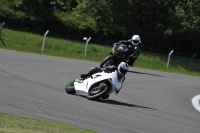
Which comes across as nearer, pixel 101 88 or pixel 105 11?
pixel 101 88

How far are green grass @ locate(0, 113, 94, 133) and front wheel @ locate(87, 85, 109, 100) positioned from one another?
4208 millimetres

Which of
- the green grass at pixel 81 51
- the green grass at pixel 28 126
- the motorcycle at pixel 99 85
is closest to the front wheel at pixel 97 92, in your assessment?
the motorcycle at pixel 99 85

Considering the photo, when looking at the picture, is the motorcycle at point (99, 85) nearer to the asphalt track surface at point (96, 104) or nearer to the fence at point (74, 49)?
the asphalt track surface at point (96, 104)

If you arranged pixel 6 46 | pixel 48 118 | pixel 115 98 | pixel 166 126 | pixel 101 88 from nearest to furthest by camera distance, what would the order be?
pixel 48 118 → pixel 166 126 → pixel 101 88 → pixel 115 98 → pixel 6 46

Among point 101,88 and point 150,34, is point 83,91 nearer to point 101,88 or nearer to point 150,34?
point 101,88

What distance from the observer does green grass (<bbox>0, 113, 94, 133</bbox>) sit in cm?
853

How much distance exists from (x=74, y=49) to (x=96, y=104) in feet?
71.6

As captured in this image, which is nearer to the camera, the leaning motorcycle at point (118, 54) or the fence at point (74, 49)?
the leaning motorcycle at point (118, 54)

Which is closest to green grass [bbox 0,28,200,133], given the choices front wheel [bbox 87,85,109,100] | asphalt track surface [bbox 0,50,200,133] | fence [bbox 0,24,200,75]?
fence [bbox 0,24,200,75]

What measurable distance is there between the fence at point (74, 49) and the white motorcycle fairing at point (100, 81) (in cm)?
1807

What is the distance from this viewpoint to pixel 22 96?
1256 cm

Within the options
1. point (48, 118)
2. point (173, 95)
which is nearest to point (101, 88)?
point (48, 118)

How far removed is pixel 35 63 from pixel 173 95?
6005 mm

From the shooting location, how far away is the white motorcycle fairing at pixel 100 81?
1404cm
